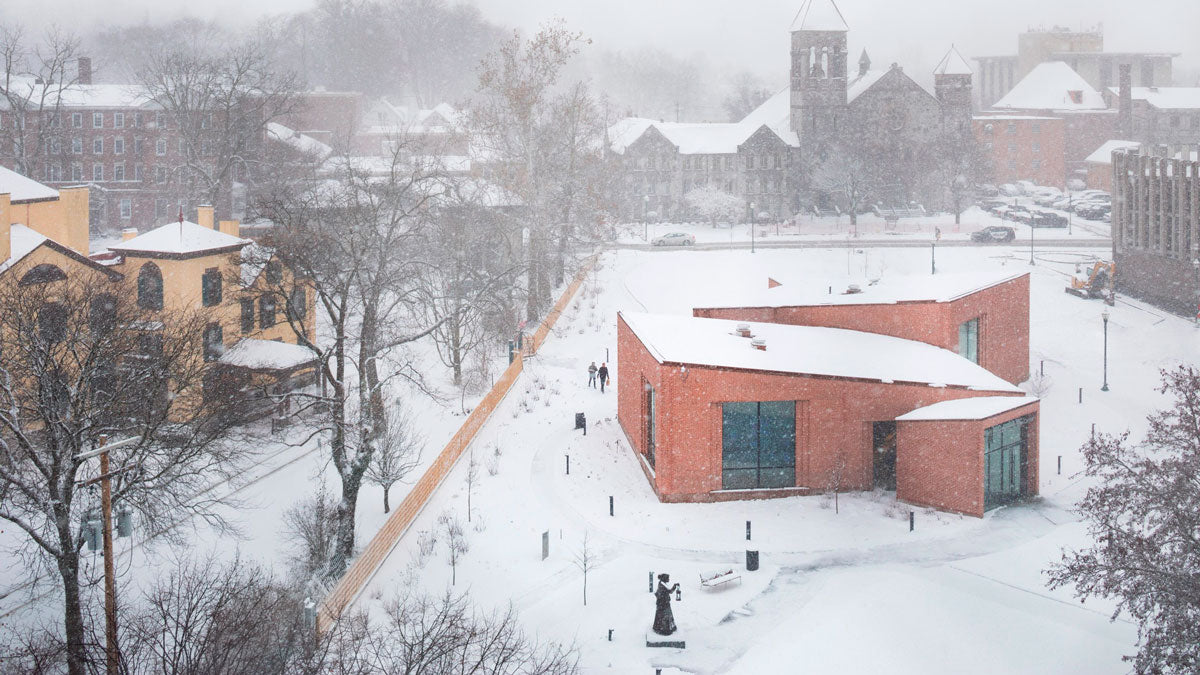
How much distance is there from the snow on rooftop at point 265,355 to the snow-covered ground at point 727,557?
2835 millimetres

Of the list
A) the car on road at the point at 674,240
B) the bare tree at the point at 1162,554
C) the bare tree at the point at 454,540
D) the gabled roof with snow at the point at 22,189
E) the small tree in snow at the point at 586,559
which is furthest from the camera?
the car on road at the point at 674,240

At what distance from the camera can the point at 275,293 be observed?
24531 mm

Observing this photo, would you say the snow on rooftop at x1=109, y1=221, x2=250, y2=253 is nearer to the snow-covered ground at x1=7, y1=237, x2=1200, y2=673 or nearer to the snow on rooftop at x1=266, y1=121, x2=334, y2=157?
the snow-covered ground at x1=7, y1=237, x2=1200, y2=673

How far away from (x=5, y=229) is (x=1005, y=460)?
83.0ft

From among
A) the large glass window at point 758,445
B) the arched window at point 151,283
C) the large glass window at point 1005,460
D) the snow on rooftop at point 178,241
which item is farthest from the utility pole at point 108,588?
the snow on rooftop at point 178,241

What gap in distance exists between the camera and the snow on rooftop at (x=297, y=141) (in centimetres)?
6644

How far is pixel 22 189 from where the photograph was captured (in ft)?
112

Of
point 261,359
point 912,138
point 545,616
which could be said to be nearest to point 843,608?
point 545,616

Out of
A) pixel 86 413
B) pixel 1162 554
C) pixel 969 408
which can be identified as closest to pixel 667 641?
pixel 1162 554

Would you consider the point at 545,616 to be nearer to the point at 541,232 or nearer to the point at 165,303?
the point at 165,303

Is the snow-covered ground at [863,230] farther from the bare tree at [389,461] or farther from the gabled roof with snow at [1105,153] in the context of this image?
the bare tree at [389,461]

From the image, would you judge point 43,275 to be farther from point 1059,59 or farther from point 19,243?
point 1059,59

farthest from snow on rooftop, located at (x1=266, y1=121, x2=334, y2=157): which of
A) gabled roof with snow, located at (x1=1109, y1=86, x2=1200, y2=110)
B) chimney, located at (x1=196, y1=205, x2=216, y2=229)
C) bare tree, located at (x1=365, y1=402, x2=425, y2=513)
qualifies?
gabled roof with snow, located at (x1=1109, y1=86, x2=1200, y2=110)

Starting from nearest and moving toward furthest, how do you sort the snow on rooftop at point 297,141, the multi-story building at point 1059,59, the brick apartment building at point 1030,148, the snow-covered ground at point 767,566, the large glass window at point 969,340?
the snow-covered ground at point 767,566, the large glass window at point 969,340, the snow on rooftop at point 297,141, the brick apartment building at point 1030,148, the multi-story building at point 1059,59
